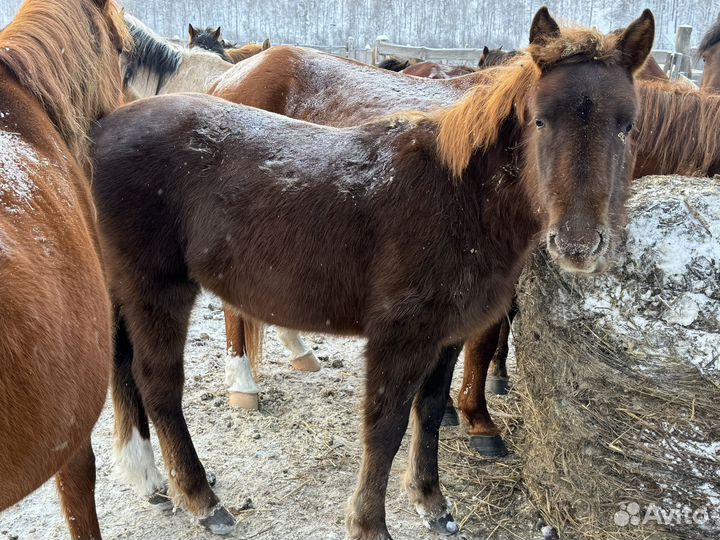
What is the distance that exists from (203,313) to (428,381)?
312 cm

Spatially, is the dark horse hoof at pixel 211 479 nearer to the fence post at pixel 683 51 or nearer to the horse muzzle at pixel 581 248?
the horse muzzle at pixel 581 248

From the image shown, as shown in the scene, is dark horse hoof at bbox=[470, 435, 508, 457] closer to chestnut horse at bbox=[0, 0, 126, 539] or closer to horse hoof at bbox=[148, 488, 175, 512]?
horse hoof at bbox=[148, 488, 175, 512]

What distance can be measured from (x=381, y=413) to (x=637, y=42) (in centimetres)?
188

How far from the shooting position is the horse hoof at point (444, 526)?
3.16 m

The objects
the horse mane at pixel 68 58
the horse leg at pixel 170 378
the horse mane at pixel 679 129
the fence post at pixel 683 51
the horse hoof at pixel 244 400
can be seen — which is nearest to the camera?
the horse mane at pixel 68 58

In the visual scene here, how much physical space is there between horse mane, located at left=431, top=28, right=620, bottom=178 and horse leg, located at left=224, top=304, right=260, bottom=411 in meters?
2.12

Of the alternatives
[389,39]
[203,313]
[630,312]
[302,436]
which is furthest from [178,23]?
[630,312]

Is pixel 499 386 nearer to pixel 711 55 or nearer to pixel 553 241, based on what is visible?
pixel 553 241

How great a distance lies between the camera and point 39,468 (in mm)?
1557

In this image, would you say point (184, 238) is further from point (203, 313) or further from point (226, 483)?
point (203, 313)

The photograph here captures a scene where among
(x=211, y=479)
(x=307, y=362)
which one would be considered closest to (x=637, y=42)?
(x=211, y=479)

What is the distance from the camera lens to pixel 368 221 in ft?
9.23

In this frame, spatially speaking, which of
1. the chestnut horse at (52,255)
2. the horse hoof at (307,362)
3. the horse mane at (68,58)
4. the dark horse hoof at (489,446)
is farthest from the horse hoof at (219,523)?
the horse mane at (68,58)

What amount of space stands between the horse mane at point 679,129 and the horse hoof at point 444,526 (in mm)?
2291
